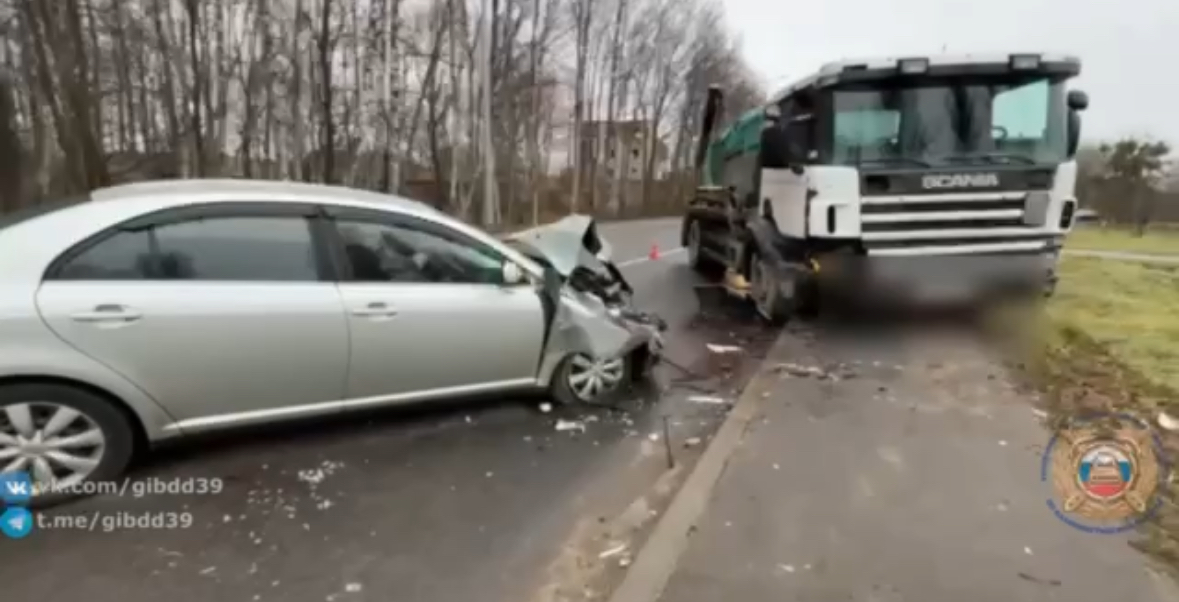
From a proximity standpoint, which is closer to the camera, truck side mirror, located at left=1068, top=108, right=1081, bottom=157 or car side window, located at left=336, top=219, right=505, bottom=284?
car side window, located at left=336, top=219, right=505, bottom=284

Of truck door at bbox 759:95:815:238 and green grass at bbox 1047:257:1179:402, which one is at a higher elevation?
truck door at bbox 759:95:815:238

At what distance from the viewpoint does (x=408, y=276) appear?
4.72 meters

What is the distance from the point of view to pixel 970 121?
7.49m

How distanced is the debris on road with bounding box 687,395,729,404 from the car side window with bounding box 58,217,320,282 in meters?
2.98

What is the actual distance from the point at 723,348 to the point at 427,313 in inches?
154

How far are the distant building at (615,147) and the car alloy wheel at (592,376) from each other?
142 ft

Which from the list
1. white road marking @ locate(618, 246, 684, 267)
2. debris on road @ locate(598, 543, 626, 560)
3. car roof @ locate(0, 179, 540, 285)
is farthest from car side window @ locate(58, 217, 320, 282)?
white road marking @ locate(618, 246, 684, 267)

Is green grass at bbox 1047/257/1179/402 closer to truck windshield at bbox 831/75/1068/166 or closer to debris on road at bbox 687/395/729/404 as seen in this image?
truck windshield at bbox 831/75/1068/166

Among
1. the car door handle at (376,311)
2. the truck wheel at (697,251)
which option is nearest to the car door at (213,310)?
the car door handle at (376,311)

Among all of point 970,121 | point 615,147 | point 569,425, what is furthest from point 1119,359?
point 615,147

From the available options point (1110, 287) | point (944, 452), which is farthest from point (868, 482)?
point (1110, 287)

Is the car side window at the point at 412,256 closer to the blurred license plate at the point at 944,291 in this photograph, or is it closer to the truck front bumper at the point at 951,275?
the truck front bumper at the point at 951,275

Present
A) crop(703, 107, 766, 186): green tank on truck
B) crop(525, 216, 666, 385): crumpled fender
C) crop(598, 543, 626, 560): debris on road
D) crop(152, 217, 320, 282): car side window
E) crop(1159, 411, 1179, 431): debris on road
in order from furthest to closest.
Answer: crop(703, 107, 766, 186): green tank on truck, crop(525, 216, 666, 385): crumpled fender, crop(1159, 411, 1179, 431): debris on road, crop(152, 217, 320, 282): car side window, crop(598, 543, 626, 560): debris on road

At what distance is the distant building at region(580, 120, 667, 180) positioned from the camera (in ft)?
162
